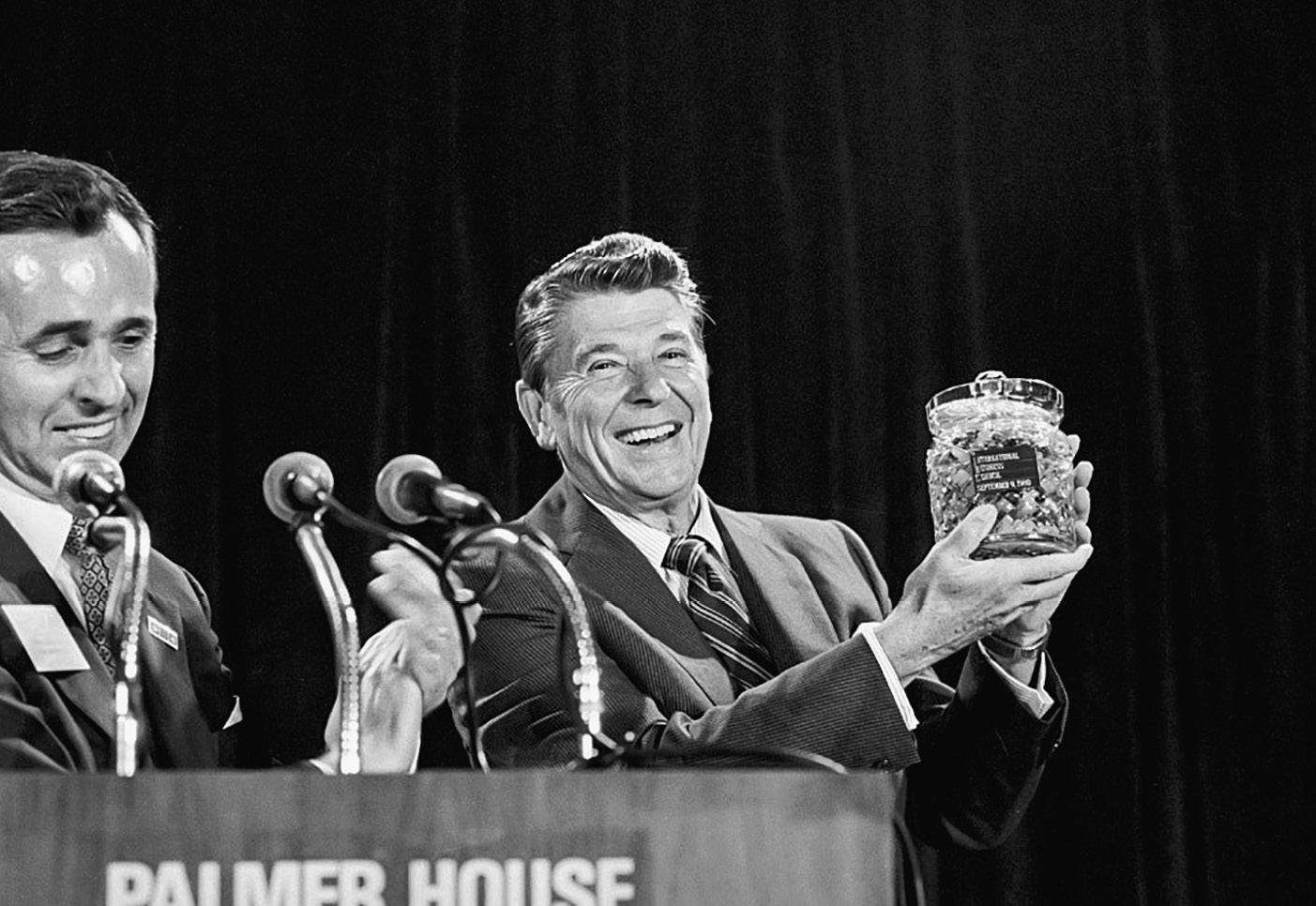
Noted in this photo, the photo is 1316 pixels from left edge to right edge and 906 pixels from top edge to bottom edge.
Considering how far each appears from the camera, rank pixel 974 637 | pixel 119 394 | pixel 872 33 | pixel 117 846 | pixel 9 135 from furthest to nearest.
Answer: pixel 872 33 < pixel 9 135 < pixel 974 637 < pixel 119 394 < pixel 117 846

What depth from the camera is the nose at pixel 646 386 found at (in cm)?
259

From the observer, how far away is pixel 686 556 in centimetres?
255

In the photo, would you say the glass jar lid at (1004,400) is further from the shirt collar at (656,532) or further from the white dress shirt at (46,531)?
the white dress shirt at (46,531)

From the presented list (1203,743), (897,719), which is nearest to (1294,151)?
(1203,743)

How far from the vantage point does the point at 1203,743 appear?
3.19 metres

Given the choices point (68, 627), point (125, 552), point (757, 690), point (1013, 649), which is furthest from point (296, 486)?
point (1013, 649)

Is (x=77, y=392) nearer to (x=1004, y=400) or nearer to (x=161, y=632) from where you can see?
(x=161, y=632)

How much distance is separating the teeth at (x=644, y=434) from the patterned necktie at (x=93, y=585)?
79 cm

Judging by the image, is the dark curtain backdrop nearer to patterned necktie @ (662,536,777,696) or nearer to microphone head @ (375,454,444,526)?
patterned necktie @ (662,536,777,696)

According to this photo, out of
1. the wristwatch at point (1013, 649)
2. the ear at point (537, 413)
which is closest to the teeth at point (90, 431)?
the ear at point (537, 413)

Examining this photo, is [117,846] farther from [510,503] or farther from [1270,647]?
[1270,647]

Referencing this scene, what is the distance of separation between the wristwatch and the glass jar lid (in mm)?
283

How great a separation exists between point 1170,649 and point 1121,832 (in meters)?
0.33

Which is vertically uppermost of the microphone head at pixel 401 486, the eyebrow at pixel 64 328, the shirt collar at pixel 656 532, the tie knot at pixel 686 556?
the eyebrow at pixel 64 328
